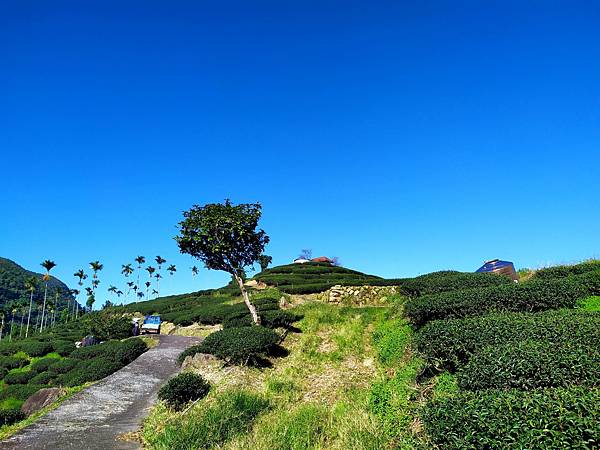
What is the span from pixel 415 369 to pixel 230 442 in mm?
4347

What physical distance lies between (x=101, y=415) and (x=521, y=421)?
34.3 ft

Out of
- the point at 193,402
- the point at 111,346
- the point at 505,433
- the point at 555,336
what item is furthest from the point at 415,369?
the point at 111,346

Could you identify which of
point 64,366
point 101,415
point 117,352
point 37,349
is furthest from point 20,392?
point 101,415

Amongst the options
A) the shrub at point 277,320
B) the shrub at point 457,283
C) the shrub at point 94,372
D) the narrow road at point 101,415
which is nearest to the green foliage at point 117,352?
the shrub at point 94,372

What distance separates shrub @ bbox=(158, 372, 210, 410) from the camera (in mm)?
10547

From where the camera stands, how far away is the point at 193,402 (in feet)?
34.8

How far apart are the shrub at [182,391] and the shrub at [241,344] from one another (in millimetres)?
2272

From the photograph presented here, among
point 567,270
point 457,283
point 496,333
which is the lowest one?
point 496,333

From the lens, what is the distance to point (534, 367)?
5965mm

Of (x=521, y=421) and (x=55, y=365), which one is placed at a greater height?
(x=55, y=365)

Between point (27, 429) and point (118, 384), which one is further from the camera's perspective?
point (118, 384)

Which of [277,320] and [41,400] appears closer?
[41,400]

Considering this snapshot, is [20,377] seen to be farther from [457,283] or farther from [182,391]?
[457,283]

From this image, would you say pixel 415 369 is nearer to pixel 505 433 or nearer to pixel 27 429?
pixel 505 433
